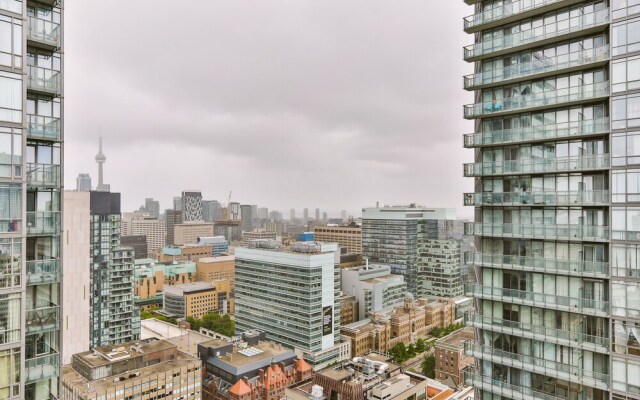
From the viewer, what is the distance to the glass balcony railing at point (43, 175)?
1673 centimetres

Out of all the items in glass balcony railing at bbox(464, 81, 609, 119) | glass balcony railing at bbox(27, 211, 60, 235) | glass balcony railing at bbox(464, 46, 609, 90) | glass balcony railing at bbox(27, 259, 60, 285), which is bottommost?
glass balcony railing at bbox(27, 259, 60, 285)

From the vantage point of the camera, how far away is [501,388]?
2453cm

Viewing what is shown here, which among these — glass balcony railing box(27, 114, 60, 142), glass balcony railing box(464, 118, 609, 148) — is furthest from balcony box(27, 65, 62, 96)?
glass balcony railing box(464, 118, 609, 148)

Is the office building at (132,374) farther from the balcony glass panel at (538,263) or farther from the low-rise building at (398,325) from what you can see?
the low-rise building at (398,325)

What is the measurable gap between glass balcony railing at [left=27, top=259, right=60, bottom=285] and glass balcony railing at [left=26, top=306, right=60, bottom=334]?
3.59 ft

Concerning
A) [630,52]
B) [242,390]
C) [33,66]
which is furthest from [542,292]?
[242,390]

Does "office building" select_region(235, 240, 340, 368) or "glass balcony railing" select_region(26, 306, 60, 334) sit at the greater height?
"glass balcony railing" select_region(26, 306, 60, 334)

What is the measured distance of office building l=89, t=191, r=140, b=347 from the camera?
76312 mm

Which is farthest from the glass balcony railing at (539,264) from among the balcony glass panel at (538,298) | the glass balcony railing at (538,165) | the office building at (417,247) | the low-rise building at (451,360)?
the office building at (417,247)

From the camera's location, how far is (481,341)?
84.8 feet

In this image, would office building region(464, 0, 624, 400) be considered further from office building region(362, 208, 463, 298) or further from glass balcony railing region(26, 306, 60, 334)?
Result: office building region(362, 208, 463, 298)

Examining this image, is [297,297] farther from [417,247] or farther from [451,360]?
[417,247]

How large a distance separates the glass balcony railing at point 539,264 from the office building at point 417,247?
12699 cm

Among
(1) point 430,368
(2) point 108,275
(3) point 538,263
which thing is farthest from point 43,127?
(1) point 430,368
